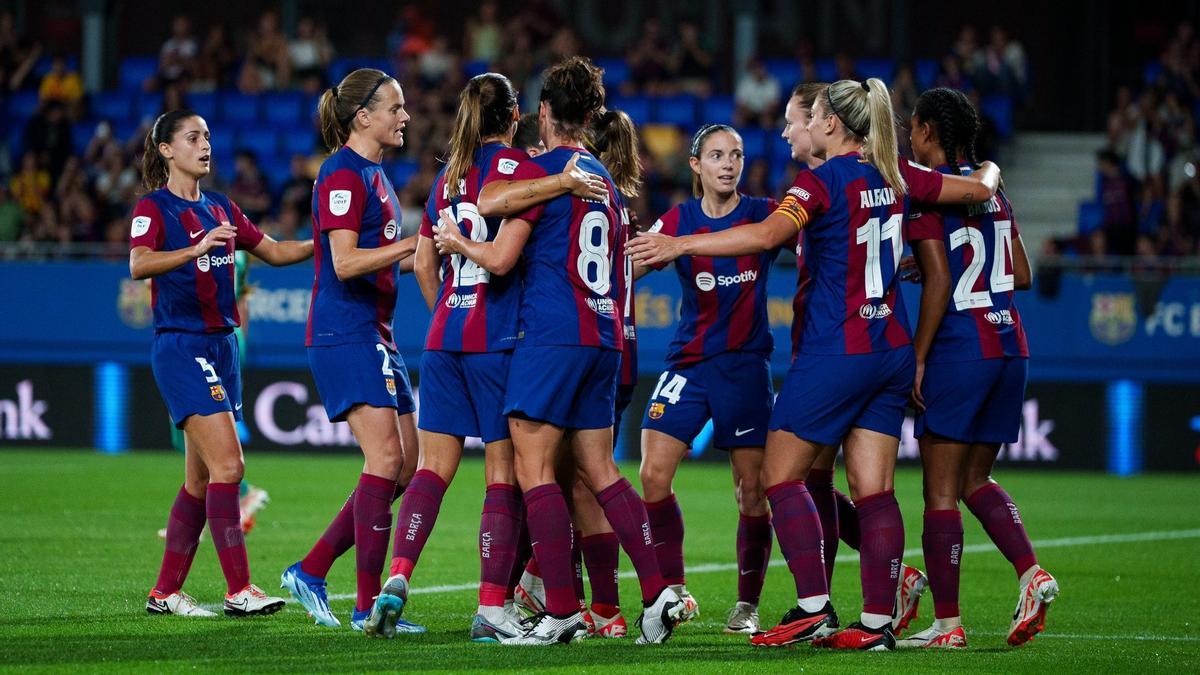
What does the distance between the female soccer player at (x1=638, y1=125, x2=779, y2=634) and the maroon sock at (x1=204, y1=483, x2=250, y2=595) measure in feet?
5.72

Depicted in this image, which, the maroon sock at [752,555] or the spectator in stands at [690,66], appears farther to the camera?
the spectator in stands at [690,66]

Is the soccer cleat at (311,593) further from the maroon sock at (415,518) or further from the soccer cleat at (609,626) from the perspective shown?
the soccer cleat at (609,626)

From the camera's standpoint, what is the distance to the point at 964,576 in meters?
9.09

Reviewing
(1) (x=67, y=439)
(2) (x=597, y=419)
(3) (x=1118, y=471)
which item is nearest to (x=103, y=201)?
(1) (x=67, y=439)

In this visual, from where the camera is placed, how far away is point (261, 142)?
20.6m

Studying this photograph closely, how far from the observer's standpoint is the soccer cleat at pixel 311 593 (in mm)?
6793

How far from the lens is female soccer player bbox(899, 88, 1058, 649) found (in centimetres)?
645

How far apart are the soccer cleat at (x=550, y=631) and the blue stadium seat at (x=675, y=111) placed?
47.0 feet

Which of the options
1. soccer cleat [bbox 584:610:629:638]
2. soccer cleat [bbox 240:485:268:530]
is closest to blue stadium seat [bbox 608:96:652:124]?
soccer cleat [bbox 240:485:268:530]

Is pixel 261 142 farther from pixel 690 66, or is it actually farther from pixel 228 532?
pixel 228 532

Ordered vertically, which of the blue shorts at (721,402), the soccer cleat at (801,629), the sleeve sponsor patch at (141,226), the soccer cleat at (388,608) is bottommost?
the soccer cleat at (801,629)

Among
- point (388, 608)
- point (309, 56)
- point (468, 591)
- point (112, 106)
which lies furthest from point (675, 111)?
point (388, 608)

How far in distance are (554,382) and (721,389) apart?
1160 mm

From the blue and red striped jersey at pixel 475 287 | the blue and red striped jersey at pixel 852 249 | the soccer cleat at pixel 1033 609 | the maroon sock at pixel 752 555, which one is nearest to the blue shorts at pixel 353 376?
the blue and red striped jersey at pixel 475 287
